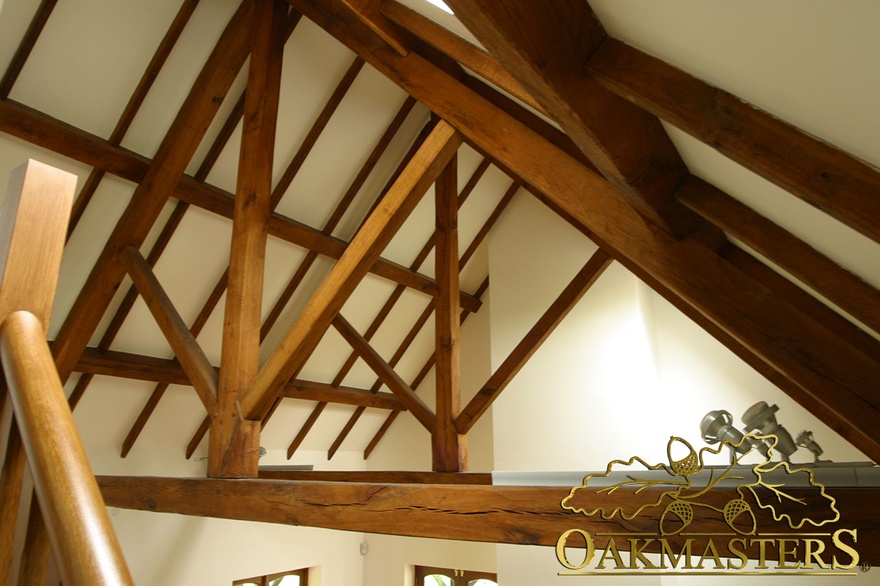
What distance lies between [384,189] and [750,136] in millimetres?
4554

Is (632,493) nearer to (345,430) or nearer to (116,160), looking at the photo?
(116,160)

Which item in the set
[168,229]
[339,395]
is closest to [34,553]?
[168,229]

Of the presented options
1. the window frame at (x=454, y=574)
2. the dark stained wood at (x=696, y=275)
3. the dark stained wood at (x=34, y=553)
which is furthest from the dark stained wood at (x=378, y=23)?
the window frame at (x=454, y=574)

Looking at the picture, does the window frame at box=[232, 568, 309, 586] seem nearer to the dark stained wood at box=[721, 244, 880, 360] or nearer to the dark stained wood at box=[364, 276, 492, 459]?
the dark stained wood at box=[364, 276, 492, 459]

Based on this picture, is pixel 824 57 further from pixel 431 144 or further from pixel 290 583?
pixel 290 583

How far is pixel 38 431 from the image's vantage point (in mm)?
865

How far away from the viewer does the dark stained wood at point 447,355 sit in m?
4.54

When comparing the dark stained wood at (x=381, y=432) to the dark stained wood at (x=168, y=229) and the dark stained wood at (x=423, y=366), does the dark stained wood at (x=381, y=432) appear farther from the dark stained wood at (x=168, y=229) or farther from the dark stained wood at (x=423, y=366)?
the dark stained wood at (x=168, y=229)

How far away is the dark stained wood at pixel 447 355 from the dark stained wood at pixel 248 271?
60.0 inches

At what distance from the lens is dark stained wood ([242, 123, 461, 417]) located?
2.95 meters

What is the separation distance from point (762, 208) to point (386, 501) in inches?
69.5

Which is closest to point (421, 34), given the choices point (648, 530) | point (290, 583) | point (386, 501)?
point (386, 501)
